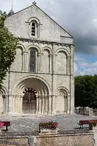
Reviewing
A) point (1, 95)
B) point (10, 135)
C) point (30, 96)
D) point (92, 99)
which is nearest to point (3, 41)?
point (10, 135)

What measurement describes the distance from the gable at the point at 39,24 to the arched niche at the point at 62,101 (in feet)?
22.1

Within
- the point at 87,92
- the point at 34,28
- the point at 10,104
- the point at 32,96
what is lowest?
the point at 10,104

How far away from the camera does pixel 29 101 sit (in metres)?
38.6

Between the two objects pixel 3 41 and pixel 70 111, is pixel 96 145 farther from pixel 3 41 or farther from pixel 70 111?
pixel 70 111

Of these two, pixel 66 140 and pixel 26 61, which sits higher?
pixel 26 61

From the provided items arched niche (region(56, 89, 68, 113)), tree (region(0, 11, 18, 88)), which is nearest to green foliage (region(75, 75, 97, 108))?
arched niche (region(56, 89, 68, 113))

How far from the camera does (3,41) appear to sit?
22.3 m

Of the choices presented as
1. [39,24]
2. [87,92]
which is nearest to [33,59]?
[39,24]

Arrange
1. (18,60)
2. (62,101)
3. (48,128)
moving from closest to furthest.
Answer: (48,128) → (18,60) → (62,101)

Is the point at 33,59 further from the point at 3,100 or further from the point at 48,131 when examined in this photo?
the point at 48,131

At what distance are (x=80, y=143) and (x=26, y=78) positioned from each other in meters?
17.4

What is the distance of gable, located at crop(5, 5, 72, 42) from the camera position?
3773cm

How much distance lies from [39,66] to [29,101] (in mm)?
4537

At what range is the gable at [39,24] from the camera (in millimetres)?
37731
